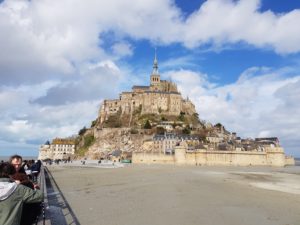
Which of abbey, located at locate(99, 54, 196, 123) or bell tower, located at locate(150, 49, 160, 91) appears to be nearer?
abbey, located at locate(99, 54, 196, 123)

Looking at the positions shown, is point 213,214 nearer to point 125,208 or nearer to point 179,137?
point 125,208

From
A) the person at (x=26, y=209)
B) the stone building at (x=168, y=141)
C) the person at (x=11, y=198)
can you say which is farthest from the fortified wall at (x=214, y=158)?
the person at (x=11, y=198)

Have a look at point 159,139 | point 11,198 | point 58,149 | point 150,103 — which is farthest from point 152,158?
point 11,198

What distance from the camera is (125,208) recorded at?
10.1 meters

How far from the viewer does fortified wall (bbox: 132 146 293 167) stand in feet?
190

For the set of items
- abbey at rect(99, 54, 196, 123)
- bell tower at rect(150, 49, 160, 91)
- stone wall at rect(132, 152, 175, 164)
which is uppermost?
bell tower at rect(150, 49, 160, 91)

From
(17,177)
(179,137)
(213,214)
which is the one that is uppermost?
(179,137)

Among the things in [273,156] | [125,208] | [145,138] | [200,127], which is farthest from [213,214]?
[200,127]

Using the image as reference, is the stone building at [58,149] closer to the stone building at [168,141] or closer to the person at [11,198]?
the stone building at [168,141]

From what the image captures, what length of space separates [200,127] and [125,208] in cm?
7748

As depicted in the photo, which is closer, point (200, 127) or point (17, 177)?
point (17, 177)

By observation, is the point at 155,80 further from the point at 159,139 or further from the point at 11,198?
the point at 11,198

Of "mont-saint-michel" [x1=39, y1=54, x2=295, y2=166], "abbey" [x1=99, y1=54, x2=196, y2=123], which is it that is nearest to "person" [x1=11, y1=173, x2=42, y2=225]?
"mont-saint-michel" [x1=39, y1=54, x2=295, y2=166]

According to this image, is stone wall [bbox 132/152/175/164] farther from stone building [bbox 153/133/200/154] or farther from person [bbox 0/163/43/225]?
person [bbox 0/163/43/225]
